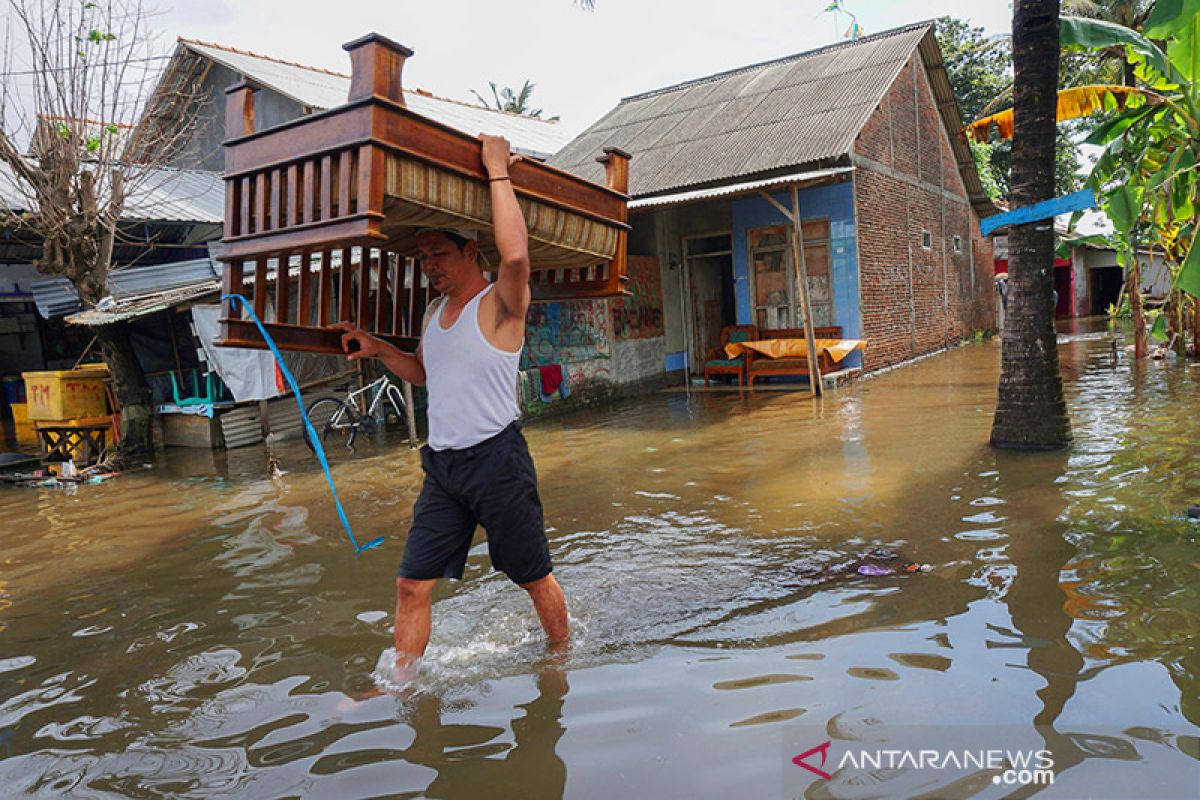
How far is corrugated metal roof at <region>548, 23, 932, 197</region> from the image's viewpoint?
46.2 ft

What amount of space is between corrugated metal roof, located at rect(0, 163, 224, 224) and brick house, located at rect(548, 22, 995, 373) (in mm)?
7335

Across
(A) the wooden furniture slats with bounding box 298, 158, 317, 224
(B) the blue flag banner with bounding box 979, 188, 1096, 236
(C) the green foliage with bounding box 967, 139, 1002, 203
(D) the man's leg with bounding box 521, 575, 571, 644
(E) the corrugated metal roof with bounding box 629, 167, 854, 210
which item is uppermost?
(C) the green foliage with bounding box 967, 139, 1002, 203

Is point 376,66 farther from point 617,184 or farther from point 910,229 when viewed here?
point 910,229

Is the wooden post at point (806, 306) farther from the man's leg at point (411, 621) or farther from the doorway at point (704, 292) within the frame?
the man's leg at point (411, 621)

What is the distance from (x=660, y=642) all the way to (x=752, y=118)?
1429cm

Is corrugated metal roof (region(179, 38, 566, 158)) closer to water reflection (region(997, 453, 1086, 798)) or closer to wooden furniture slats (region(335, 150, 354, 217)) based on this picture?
water reflection (region(997, 453, 1086, 798))

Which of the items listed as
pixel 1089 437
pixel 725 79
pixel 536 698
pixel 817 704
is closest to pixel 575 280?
pixel 536 698

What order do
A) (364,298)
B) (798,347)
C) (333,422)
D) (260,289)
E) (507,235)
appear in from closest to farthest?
(507,235) < (260,289) < (364,298) < (333,422) < (798,347)

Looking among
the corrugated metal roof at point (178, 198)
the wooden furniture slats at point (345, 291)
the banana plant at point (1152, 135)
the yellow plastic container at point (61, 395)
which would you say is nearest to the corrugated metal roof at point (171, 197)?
the corrugated metal roof at point (178, 198)

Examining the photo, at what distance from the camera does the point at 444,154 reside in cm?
312

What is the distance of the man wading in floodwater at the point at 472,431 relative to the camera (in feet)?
10.5

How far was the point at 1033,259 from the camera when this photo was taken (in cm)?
695

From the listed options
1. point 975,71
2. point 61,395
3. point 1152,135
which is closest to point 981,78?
point 975,71

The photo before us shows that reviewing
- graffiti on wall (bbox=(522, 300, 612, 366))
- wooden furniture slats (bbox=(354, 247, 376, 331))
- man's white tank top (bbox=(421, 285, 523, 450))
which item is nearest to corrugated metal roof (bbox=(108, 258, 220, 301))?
graffiti on wall (bbox=(522, 300, 612, 366))
